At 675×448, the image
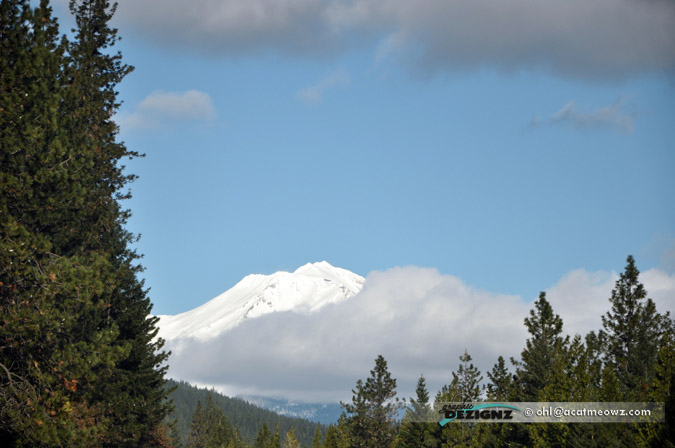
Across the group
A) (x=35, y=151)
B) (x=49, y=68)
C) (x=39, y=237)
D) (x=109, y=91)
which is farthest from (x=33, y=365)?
(x=109, y=91)

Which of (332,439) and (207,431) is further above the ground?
(207,431)

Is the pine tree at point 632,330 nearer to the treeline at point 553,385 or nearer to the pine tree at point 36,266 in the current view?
the treeline at point 553,385

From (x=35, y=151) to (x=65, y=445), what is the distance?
888 centimetres

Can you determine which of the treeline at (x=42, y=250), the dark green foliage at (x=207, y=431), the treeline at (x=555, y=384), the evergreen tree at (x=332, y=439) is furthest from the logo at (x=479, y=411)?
the dark green foliage at (x=207, y=431)

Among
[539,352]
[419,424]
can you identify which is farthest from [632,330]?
[419,424]

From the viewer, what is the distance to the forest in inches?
826

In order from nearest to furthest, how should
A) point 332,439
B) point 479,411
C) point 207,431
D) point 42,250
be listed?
point 42,250 → point 479,411 → point 332,439 → point 207,431

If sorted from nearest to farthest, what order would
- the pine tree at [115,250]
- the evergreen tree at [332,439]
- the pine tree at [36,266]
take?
the pine tree at [36,266]
the pine tree at [115,250]
the evergreen tree at [332,439]

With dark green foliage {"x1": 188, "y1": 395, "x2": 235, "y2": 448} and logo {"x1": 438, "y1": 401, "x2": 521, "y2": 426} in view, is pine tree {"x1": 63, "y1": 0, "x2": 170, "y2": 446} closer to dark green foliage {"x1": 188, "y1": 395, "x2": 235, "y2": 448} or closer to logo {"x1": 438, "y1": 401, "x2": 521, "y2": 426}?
logo {"x1": 438, "y1": 401, "x2": 521, "y2": 426}

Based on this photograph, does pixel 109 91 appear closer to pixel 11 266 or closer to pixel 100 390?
pixel 100 390

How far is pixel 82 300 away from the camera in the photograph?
70.4 feet

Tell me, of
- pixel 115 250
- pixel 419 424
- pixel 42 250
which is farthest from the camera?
pixel 419 424

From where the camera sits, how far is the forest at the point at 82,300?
21.0 metres

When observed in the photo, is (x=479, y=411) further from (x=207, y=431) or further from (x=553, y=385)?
(x=207, y=431)
